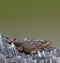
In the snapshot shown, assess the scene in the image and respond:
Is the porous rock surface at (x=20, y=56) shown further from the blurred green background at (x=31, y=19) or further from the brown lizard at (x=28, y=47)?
the blurred green background at (x=31, y=19)

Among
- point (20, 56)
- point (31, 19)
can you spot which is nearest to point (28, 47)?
point (20, 56)

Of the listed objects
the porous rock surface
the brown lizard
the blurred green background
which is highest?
the blurred green background

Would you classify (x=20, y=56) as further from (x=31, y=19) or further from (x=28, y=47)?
(x=31, y=19)

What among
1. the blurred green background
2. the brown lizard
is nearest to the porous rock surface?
the brown lizard

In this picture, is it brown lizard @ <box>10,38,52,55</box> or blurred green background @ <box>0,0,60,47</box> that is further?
blurred green background @ <box>0,0,60,47</box>

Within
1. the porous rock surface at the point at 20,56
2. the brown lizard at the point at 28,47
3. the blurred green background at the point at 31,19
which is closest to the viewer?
the porous rock surface at the point at 20,56

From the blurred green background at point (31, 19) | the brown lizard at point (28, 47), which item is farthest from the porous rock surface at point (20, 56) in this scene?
the blurred green background at point (31, 19)

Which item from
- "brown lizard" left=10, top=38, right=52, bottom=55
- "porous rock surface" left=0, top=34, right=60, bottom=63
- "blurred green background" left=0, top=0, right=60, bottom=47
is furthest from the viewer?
"blurred green background" left=0, top=0, right=60, bottom=47

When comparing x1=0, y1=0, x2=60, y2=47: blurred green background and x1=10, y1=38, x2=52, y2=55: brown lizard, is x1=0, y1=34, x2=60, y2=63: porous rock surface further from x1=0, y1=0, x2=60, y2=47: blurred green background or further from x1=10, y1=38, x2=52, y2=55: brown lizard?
x1=0, y1=0, x2=60, y2=47: blurred green background
